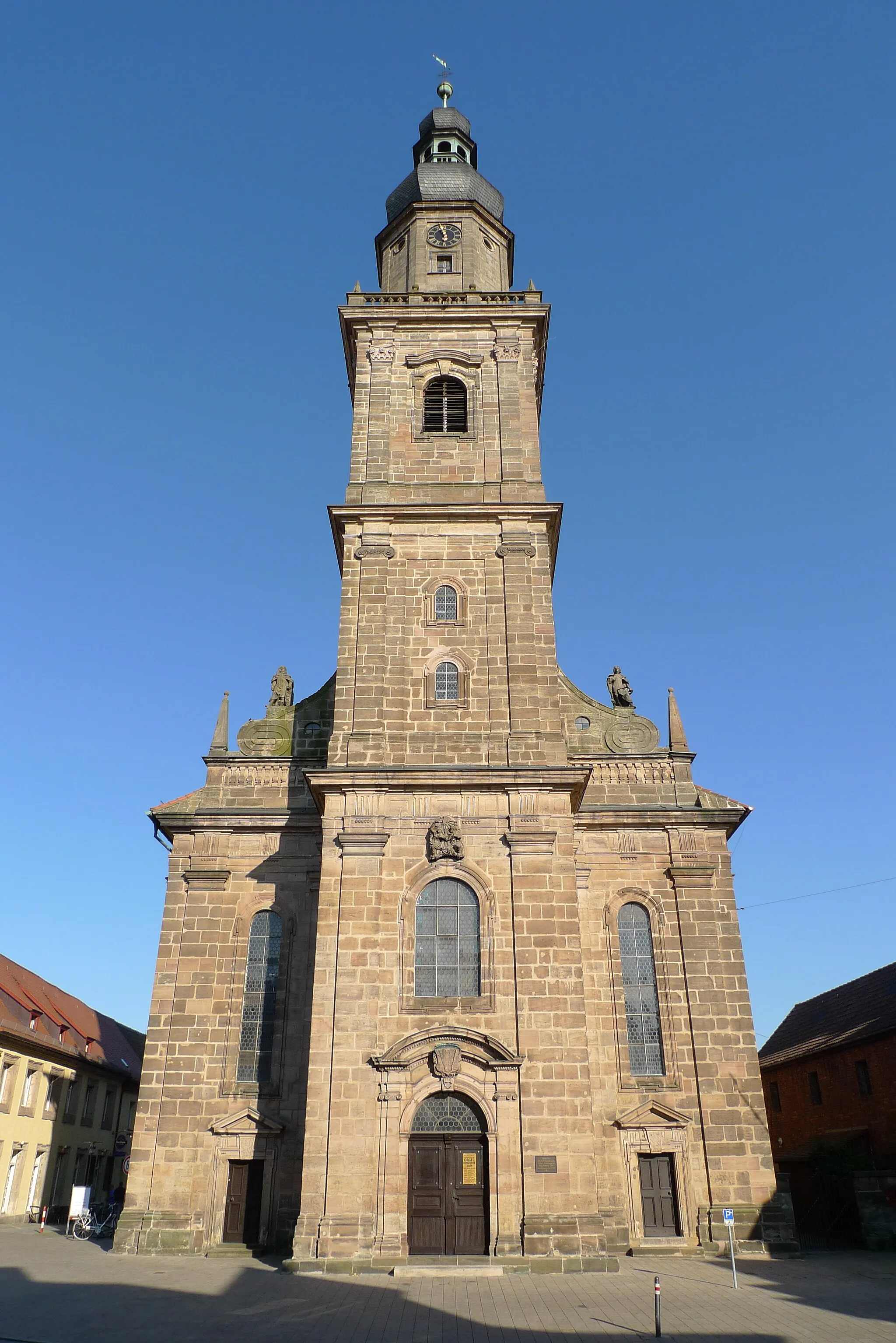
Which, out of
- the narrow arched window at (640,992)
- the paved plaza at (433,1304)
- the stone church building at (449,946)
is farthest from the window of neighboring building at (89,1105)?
the narrow arched window at (640,992)

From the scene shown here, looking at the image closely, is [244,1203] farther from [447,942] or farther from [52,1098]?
[52,1098]

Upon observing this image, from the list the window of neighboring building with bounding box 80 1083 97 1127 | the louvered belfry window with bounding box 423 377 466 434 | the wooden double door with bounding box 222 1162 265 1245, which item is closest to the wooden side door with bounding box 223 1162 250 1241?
the wooden double door with bounding box 222 1162 265 1245

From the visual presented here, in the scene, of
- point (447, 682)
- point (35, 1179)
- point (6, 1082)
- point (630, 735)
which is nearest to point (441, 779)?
point (447, 682)

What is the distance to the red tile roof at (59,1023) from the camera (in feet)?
111

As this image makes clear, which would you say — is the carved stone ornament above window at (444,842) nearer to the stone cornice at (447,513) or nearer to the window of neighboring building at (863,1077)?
the stone cornice at (447,513)

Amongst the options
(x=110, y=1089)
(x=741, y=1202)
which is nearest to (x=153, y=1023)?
(x=741, y=1202)

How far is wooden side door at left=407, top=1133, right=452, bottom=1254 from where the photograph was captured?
17.7m

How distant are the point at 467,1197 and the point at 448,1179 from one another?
1.48 feet

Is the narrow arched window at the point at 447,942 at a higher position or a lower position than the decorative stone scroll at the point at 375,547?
lower

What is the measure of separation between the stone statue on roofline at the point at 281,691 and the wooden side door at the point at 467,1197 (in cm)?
1170

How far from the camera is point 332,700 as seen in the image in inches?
994

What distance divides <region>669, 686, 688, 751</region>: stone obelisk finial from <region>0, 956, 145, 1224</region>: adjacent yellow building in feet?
58.4

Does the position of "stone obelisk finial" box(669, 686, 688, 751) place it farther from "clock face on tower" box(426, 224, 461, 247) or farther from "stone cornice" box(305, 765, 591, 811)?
"clock face on tower" box(426, 224, 461, 247)

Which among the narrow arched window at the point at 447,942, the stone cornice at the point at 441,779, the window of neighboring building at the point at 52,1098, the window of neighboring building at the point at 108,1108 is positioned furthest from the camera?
the window of neighboring building at the point at 108,1108
